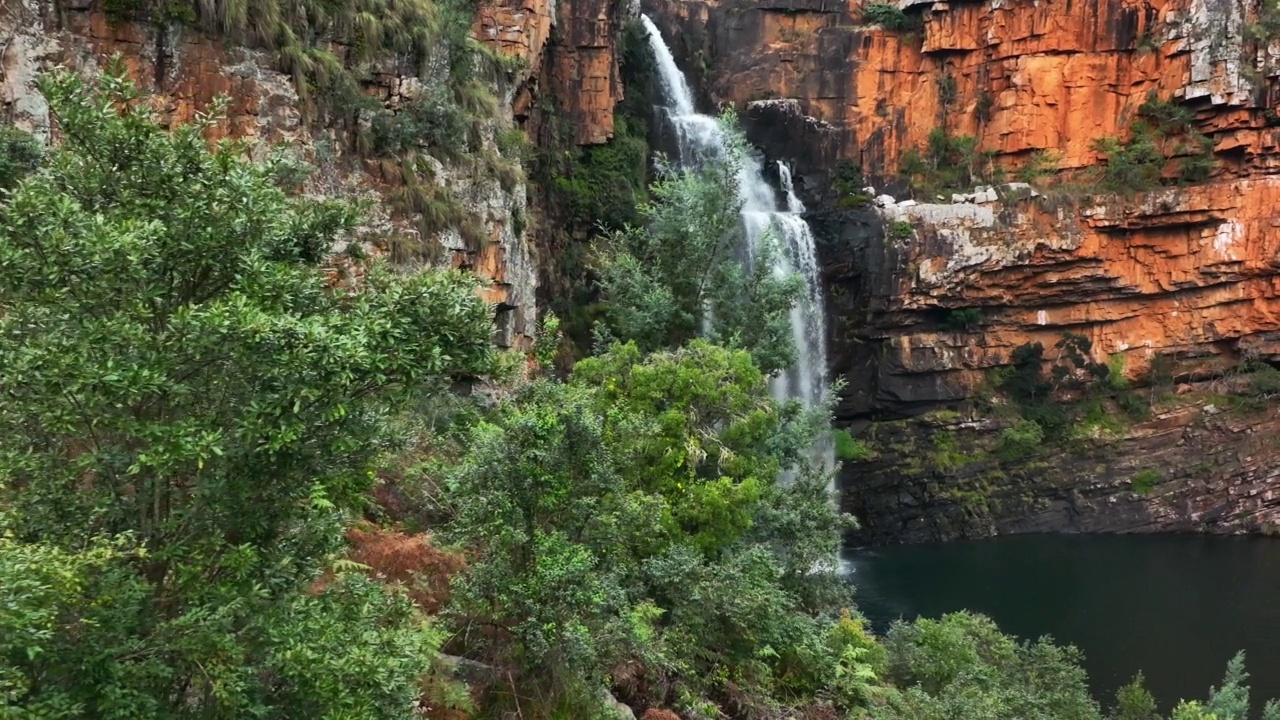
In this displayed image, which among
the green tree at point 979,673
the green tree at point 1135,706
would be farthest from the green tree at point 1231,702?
the green tree at point 979,673

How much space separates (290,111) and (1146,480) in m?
31.0

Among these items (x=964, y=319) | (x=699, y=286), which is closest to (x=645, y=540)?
(x=699, y=286)

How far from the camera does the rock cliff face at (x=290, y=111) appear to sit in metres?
10.4

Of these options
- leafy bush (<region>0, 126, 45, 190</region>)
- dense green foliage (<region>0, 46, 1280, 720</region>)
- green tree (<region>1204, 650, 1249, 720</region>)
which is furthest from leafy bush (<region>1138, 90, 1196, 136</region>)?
leafy bush (<region>0, 126, 45, 190</region>)

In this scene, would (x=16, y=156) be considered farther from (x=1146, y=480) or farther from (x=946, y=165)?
(x=1146, y=480)

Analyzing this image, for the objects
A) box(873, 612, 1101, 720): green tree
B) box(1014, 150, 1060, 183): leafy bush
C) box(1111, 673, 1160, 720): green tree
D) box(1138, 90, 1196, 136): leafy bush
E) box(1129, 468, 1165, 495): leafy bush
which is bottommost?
box(1129, 468, 1165, 495): leafy bush

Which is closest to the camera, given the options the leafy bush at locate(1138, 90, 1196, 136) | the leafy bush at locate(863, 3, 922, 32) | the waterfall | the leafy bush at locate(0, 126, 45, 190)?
the leafy bush at locate(0, 126, 45, 190)

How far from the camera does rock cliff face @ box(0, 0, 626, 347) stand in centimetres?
1035

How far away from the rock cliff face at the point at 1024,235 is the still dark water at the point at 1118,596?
208cm

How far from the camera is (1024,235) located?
31562 millimetres

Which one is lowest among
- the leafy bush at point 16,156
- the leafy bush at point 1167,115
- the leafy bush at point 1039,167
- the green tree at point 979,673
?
the green tree at point 979,673

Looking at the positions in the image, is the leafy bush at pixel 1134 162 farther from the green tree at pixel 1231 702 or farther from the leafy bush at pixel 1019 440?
the green tree at pixel 1231 702

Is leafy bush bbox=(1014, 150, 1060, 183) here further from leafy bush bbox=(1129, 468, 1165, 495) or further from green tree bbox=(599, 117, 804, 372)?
green tree bbox=(599, 117, 804, 372)

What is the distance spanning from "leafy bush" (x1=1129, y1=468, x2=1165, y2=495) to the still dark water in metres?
1.90
